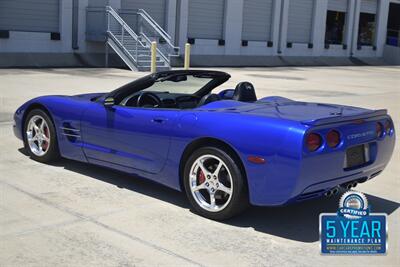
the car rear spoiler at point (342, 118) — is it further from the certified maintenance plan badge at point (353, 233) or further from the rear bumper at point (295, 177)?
the certified maintenance plan badge at point (353, 233)

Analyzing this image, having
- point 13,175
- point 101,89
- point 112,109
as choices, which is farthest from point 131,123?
point 101,89

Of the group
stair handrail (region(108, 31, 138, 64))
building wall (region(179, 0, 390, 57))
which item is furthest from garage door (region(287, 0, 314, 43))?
stair handrail (region(108, 31, 138, 64))

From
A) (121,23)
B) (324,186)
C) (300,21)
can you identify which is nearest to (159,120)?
(324,186)

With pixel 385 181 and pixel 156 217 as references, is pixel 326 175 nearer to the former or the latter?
pixel 156 217

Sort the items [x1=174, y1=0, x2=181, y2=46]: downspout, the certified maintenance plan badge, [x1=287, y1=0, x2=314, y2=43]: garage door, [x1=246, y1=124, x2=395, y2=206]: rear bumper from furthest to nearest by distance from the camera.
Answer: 1. [x1=287, y1=0, x2=314, y2=43]: garage door
2. [x1=174, y1=0, x2=181, y2=46]: downspout
3. [x1=246, y1=124, x2=395, y2=206]: rear bumper
4. the certified maintenance plan badge

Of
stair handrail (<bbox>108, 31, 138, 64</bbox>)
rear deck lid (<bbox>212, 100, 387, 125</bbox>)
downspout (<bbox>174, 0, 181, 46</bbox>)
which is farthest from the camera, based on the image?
downspout (<bbox>174, 0, 181, 46</bbox>)

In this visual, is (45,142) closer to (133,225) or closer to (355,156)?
(133,225)

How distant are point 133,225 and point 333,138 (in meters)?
1.76

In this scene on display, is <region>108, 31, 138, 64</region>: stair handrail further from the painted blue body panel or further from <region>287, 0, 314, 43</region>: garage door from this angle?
the painted blue body panel

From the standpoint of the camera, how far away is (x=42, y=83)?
1554 cm

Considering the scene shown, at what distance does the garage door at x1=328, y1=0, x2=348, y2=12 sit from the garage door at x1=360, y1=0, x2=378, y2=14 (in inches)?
92.1

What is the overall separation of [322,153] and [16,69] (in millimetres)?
17264

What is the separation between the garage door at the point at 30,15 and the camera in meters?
21.7

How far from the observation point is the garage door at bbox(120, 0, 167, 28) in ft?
81.9
